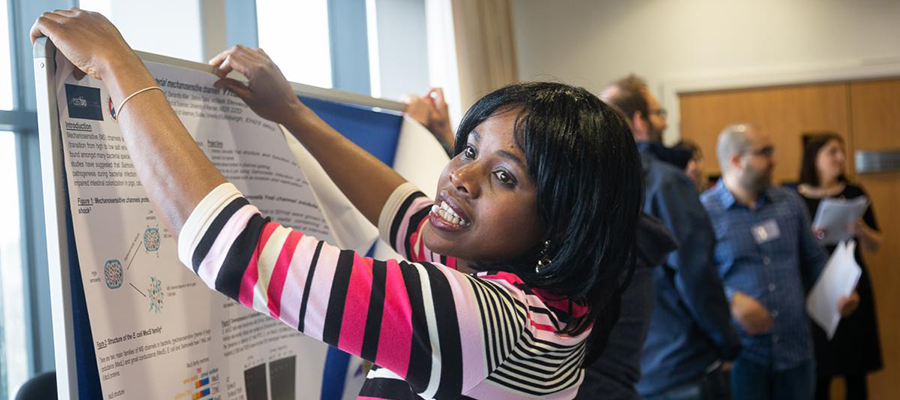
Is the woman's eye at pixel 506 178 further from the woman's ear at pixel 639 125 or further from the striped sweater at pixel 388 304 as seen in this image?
the woman's ear at pixel 639 125

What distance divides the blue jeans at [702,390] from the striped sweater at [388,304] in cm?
174

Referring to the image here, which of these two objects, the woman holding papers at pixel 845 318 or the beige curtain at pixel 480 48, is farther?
the woman holding papers at pixel 845 318

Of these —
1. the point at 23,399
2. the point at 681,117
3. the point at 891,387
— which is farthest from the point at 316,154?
the point at 891,387

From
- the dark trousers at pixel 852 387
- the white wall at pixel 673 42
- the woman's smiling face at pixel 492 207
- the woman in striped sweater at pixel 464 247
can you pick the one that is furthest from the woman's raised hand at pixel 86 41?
the dark trousers at pixel 852 387

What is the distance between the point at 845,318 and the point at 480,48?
240 cm

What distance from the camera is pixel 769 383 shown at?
314 centimetres

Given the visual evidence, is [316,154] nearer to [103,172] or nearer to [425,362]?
[103,172]

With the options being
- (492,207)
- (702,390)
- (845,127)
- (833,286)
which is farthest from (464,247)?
(845,127)

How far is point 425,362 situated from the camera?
2.97 ft

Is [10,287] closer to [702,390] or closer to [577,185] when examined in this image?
[577,185]

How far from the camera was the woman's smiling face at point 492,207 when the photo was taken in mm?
1020

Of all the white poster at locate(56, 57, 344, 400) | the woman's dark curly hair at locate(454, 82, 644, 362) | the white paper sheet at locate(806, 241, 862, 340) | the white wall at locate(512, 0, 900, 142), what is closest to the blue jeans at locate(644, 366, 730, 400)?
the white paper sheet at locate(806, 241, 862, 340)

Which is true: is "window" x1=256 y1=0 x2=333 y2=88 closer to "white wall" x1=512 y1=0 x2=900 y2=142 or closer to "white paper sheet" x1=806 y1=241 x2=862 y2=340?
"white wall" x1=512 y1=0 x2=900 y2=142

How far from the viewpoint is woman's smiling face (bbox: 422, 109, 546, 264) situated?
1020mm
